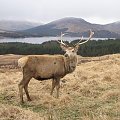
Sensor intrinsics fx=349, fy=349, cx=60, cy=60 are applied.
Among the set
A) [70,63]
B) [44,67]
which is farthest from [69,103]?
[70,63]

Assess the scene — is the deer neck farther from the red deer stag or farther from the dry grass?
the dry grass

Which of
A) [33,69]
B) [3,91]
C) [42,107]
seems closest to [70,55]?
[33,69]

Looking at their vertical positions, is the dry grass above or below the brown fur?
below

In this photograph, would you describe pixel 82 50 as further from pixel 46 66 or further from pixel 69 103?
pixel 69 103

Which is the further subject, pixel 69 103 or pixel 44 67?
pixel 44 67

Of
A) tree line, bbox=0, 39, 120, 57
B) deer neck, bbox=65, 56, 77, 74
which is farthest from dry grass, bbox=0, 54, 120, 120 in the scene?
tree line, bbox=0, 39, 120, 57

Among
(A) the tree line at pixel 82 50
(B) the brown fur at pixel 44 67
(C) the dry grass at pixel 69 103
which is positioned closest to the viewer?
(C) the dry grass at pixel 69 103

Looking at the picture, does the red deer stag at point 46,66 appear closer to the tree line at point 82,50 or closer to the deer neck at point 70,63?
the deer neck at point 70,63

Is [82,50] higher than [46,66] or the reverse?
the reverse

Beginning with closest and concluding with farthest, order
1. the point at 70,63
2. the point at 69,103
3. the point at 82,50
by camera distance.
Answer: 1. the point at 69,103
2. the point at 70,63
3. the point at 82,50

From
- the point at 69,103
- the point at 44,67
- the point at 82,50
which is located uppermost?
the point at 44,67

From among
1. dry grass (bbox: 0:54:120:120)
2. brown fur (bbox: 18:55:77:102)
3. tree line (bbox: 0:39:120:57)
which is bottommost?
tree line (bbox: 0:39:120:57)

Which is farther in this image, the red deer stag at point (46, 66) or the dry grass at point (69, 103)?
the red deer stag at point (46, 66)

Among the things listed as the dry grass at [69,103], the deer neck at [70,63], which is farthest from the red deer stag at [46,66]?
the dry grass at [69,103]
